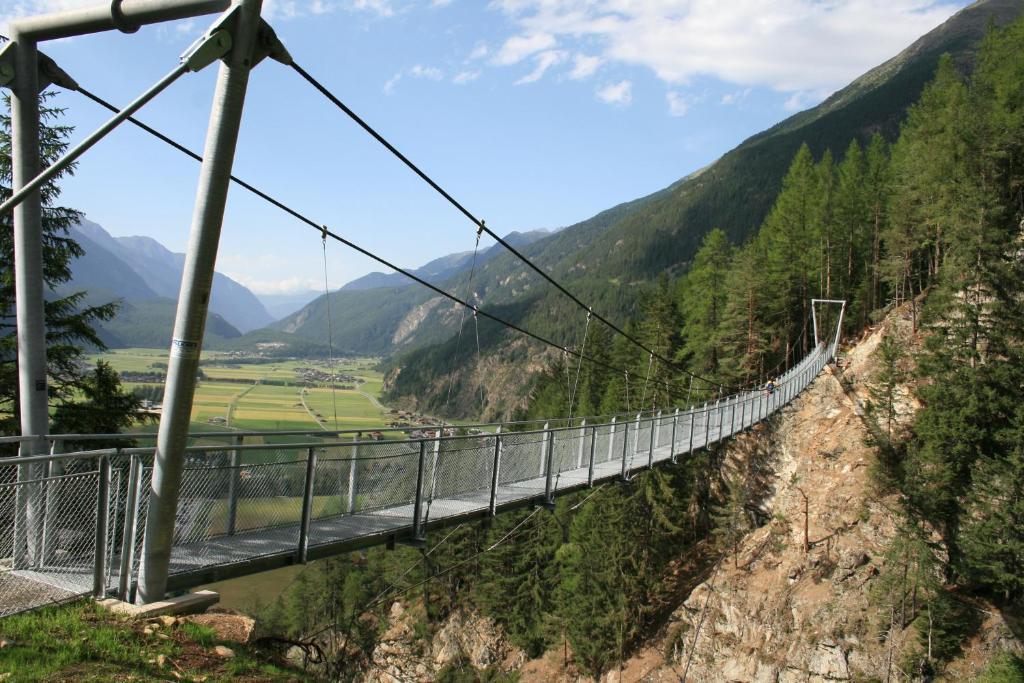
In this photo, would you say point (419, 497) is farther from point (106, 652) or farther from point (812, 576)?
point (812, 576)

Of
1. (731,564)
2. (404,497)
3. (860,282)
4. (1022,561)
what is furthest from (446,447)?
(860,282)

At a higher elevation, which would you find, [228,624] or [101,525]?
[101,525]

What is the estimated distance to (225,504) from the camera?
225 inches

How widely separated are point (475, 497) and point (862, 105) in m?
170

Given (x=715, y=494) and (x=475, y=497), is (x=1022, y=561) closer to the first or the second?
(x=715, y=494)

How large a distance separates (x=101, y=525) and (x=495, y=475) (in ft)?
14.9

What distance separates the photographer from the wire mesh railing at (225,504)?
4906 mm

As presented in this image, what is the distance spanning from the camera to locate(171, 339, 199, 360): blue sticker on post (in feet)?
15.2

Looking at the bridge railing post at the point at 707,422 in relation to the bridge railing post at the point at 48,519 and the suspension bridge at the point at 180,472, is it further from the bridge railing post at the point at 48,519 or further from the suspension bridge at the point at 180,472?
the bridge railing post at the point at 48,519

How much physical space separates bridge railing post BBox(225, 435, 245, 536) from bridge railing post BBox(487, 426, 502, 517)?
3.35 m

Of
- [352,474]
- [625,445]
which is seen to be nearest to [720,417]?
[625,445]

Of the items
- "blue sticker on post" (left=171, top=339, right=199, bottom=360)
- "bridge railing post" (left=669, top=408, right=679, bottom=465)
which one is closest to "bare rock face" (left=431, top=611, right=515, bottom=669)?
"bridge railing post" (left=669, top=408, right=679, bottom=465)

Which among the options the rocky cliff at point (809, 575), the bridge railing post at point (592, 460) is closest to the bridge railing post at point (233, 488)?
the bridge railing post at point (592, 460)

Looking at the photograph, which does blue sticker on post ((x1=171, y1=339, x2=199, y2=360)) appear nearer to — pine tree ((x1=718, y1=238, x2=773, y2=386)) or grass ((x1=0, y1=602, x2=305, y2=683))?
grass ((x1=0, y1=602, x2=305, y2=683))
